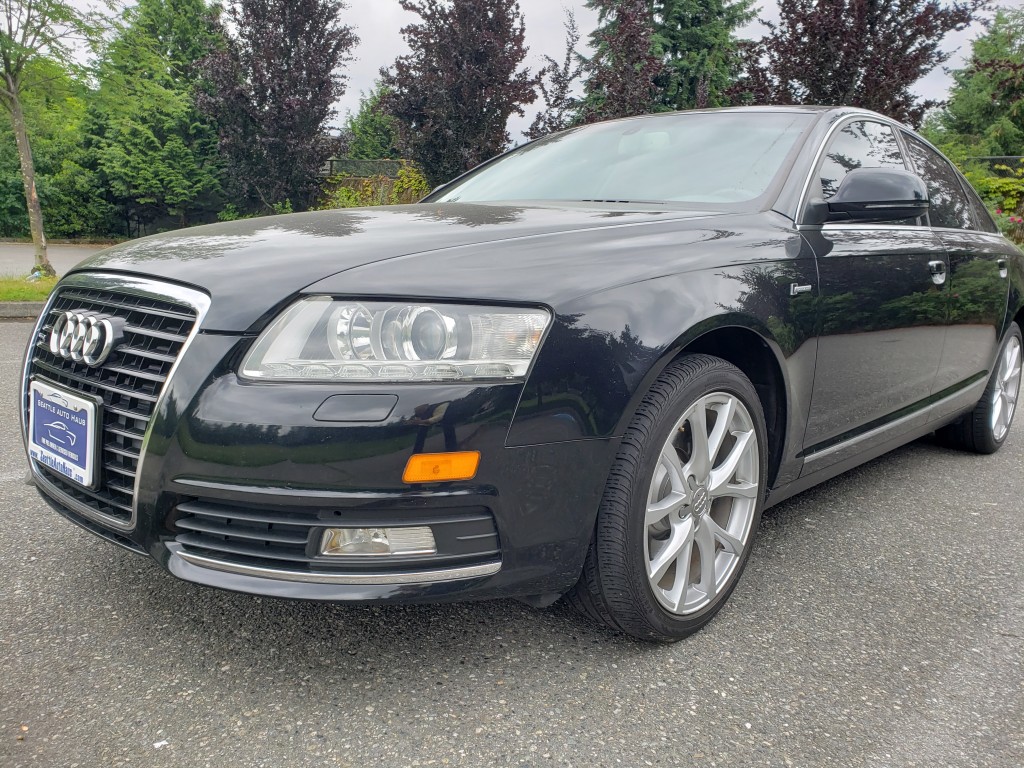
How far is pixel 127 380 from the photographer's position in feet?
5.93

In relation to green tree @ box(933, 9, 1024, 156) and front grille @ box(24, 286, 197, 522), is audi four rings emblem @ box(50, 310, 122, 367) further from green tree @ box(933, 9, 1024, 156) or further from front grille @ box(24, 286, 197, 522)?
green tree @ box(933, 9, 1024, 156)

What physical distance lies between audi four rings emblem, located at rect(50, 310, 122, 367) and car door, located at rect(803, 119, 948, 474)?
1.91 metres

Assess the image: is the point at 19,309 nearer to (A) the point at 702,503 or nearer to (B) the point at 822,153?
(B) the point at 822,153

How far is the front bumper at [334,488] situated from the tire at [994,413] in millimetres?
3078

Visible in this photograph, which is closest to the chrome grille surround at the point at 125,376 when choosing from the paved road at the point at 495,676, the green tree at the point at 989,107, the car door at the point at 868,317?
the paved road at the point at 495,676

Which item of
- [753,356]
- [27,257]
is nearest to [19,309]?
[753,356]

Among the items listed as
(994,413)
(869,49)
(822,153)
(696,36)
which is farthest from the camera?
(696,36)

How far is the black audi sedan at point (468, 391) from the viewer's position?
1626 millimetres

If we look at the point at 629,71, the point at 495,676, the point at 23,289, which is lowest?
the point at 495,676

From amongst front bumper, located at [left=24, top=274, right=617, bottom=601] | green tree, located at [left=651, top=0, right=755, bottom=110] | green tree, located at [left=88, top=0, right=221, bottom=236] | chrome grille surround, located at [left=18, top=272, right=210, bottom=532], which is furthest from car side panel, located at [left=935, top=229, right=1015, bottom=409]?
green tree, located at [left=88, top=0, right=221, bottom=236]

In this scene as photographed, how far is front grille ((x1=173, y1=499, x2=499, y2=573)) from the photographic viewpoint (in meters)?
1.64

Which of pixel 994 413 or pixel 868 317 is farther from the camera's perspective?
pixel 994 413

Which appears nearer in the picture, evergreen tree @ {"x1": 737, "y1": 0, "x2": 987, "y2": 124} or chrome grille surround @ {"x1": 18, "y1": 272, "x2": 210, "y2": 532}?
chrome grille surround @ {"x1": 18, "y1": 272, "x2": 210, "y2": 532}

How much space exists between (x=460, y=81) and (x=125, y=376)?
10729mm
